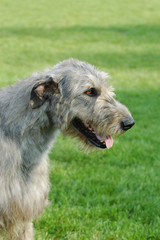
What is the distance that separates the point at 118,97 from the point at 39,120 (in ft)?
23.6

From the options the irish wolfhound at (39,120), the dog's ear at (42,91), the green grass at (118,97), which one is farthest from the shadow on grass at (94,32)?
the dog's ear at (42,91)

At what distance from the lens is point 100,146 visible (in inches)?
181

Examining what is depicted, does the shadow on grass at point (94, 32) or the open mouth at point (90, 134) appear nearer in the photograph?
the open mouth at point (90, 134)

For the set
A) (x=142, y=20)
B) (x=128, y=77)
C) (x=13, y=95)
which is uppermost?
(x=13, y=95)

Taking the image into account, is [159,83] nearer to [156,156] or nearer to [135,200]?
[156,156]

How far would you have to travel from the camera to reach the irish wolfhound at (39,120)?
4285 millimetres

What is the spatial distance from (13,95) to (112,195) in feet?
8.51

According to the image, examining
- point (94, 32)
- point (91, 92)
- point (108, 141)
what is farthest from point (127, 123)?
→ point (94, 32)

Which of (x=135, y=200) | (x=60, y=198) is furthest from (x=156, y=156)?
(x=60, y=198)

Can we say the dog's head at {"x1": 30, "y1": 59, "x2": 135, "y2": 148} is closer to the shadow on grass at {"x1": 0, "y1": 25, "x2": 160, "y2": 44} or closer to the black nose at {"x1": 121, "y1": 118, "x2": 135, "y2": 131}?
the black nose at {"x1": 121, "y1": 118, "x2": 135, "y2": 131}

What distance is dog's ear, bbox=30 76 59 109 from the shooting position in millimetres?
4164

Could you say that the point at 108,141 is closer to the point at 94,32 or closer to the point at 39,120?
the point at 39,120

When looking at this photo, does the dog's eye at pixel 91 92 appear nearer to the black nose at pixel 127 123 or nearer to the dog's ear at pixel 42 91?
the dog's ear at pixel 42 91

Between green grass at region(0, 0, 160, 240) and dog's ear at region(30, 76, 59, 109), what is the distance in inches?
76.6
